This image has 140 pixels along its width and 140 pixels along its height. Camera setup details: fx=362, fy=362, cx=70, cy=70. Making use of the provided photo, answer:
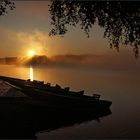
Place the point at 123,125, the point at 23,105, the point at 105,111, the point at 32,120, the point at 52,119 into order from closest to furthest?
the point at 23,105 < the point at 32,120 < the point at 52,119 < the point at 123,125 < the point at 105,111

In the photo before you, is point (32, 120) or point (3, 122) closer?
point (3, 122)

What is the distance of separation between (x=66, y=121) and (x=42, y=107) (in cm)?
588

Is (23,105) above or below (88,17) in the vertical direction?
below

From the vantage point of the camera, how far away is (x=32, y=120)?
Answer: 34219 mm

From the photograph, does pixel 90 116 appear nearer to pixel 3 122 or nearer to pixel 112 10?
pixel 3 122

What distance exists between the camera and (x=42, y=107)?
1420 inches

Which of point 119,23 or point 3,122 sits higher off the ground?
point 119,23

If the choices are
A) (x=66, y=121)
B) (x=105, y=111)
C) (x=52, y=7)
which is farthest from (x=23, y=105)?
(x=105, y=111)

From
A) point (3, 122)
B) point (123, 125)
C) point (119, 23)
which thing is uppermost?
point (119, 23)

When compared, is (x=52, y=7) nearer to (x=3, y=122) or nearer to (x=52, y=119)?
(x=3, y=122)

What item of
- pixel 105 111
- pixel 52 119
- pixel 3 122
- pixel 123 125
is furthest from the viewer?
pixel 105 111

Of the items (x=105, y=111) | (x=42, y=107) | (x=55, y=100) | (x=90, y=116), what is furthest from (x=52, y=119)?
(x=105, y=111)

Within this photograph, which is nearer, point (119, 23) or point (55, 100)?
point (119, 23)

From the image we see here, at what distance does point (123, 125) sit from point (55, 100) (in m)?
9.60
